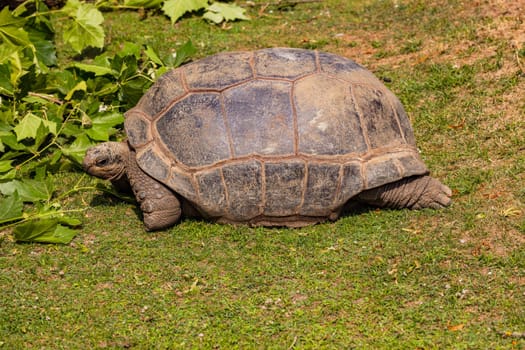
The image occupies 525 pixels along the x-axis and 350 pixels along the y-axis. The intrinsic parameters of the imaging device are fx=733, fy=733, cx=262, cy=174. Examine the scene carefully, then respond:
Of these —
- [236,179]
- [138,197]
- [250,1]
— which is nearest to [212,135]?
[236,179]

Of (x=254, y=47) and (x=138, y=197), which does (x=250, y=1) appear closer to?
(x=254, y=47)

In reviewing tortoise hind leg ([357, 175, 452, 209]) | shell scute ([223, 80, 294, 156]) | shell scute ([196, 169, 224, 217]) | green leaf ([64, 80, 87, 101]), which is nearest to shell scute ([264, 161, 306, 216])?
shell scute ([223, 80, 294, 156])

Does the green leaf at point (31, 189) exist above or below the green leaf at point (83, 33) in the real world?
below

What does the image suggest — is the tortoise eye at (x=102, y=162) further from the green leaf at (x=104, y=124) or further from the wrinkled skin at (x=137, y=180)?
the green leaf at (x=104, y=124)

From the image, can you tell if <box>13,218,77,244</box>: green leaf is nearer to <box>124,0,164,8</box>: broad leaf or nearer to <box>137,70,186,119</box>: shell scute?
<box>137,70,186,119</box>: shell scute

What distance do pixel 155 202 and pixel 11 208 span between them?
1267mm

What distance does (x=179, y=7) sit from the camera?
9969mm

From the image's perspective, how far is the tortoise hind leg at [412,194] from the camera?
20.4 ft

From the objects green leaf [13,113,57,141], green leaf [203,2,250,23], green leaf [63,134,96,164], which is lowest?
green leaf [63,134,96,164]

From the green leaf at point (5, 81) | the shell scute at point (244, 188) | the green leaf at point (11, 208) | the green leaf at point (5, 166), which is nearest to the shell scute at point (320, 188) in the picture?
the shell scute at point (244, 188)

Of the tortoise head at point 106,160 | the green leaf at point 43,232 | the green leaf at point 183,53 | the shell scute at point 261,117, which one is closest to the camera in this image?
the shell scute at point 261,117

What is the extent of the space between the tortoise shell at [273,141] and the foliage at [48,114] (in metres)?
1.09

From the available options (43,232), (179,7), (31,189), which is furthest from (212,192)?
(179,7)

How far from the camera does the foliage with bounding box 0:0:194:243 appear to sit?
668 cm
